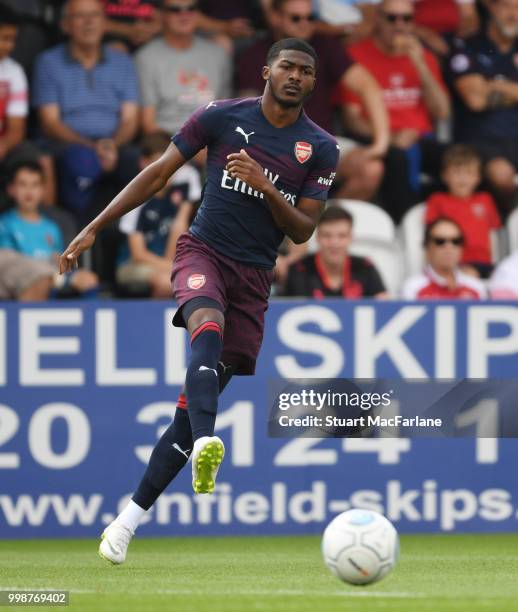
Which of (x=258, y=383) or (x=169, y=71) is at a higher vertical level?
(x=169, y=71)

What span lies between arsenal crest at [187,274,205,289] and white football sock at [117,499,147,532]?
1.16 meters

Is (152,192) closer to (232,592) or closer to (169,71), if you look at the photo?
(232,592)

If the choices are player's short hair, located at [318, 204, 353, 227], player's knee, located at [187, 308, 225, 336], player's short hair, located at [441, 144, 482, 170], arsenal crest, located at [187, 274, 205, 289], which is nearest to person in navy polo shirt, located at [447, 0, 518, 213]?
player's short hair, located at [441, 144, 482, 170]

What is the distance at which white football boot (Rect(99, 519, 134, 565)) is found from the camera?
6.83m

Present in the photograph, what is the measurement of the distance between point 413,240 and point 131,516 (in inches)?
199

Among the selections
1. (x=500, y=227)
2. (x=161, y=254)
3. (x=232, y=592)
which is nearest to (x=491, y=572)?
(x=232, y=592)

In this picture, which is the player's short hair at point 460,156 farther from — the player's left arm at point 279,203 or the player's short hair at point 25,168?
the player's left arm at point 279,203

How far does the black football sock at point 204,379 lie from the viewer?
636cm

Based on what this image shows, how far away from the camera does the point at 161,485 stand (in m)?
6.99

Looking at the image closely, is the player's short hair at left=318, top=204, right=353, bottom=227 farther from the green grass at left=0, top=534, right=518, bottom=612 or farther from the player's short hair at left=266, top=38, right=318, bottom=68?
the player's short hair at left=266, top=38, right=318, bottom=68

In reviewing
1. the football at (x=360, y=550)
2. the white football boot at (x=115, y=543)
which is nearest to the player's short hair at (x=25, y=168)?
the white football boot at (x=115, y=543)

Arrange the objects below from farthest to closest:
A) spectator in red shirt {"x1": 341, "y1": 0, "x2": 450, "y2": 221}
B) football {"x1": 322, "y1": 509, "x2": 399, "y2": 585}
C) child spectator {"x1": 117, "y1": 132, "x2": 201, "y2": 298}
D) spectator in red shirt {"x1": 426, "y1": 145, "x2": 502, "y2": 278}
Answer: spectator in red shirt {"x1": 341, "y1": 0, "x2": 450, "y2": 221} → spectator in red shirt {"x1": 426, "y1": 145, "x2": 502, "y2": 278} → child spectator {"x1": 117, "y1": 132, "x2": 201, "y2": 298} → football {"x1": 322, "y1": 509, "x2": 399, "y2": 585}

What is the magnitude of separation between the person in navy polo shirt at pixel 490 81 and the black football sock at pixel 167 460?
6.19 metres

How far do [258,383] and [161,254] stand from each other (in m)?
1.77
